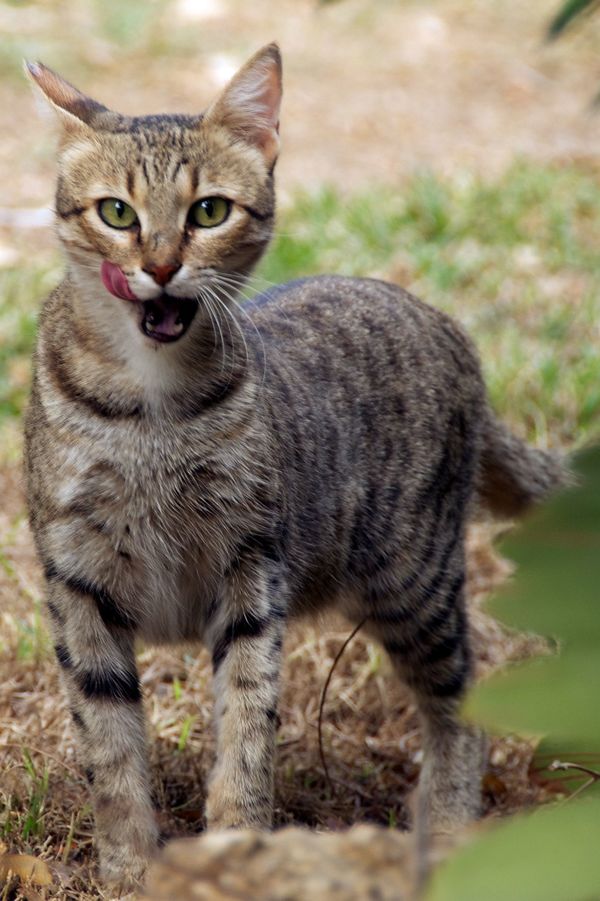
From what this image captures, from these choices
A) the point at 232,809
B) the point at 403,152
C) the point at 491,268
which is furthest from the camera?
the point at 403,152

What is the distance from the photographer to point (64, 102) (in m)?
2.82

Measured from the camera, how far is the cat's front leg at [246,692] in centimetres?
268

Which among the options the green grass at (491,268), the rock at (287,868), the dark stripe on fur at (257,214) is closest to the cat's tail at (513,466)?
the green grass at (491,268)

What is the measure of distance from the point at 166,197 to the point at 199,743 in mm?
1607

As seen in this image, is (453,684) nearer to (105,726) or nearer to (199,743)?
(199,743)

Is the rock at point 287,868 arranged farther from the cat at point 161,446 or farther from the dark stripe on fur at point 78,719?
the dark stripe on fur at point 78,719

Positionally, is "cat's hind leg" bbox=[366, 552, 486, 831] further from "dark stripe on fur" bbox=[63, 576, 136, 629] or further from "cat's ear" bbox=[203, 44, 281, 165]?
"cat's ear" bbox=[203, 44, 281, 165]

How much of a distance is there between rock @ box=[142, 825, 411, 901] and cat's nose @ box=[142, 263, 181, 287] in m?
1.63

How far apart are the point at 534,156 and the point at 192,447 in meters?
6.03

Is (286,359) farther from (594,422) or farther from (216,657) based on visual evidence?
(594,422)

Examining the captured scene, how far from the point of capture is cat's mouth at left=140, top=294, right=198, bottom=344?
2.60 metres

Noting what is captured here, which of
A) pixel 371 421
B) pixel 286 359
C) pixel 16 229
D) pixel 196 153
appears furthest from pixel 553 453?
pixel 16 229

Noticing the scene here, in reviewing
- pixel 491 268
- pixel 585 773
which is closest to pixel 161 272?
pixel 585 773

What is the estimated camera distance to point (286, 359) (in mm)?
3266
